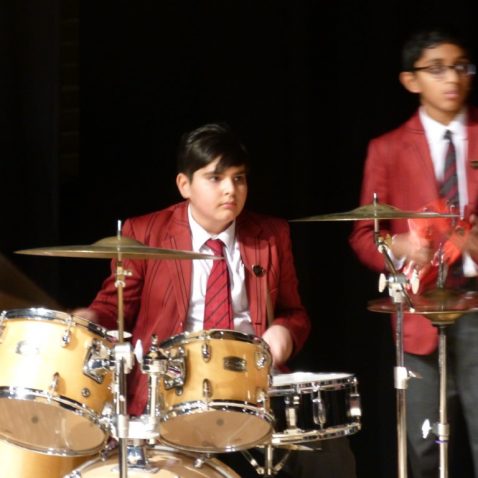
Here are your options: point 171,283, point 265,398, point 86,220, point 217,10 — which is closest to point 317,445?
point 265,398

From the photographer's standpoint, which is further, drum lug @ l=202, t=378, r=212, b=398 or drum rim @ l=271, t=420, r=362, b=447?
drum rim @ l=271, t=420, r=362, b=447

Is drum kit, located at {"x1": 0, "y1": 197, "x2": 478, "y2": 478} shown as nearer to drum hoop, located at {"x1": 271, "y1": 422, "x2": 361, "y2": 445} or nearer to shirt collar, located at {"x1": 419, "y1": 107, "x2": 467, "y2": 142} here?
drum hoop, located at {"x1": 271, "y1": 422, "x2": 361, "y2": 445}

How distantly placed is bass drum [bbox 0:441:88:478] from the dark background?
0.89m

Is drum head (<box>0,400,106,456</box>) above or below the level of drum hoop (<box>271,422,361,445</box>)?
above

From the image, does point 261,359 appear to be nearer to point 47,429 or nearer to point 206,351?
point 206,351

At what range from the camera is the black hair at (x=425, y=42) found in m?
3.77

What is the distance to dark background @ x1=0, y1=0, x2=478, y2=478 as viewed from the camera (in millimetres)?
4223

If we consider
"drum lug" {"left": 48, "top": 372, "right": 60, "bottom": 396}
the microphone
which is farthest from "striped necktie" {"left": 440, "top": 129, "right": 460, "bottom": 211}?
"drum lug" {"left": 48, "top": 372, "right": 60, "bottom": 396}

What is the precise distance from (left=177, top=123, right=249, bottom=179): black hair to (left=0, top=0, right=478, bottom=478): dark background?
48 centimetres

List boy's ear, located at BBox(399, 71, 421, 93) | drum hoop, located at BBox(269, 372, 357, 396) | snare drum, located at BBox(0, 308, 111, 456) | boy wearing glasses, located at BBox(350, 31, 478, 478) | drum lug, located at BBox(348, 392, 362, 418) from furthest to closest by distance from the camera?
boy's ear, located at BBox(399, 71, 421, 93)
boy wearing glasses, located at BBox(350, 31, 478, 478)
drum lug, located at BBox(348, 392, 362, 418)
drum hoop, located at BBox(269, 372, 357, 396)
snare drum, located at BBox(0, 308, 111, 456)

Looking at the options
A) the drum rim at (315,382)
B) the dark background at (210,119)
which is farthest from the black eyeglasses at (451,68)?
the drum rim at (315,382)

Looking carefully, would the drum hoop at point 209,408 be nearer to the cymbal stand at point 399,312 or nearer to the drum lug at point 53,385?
the drum lug at point 53,385

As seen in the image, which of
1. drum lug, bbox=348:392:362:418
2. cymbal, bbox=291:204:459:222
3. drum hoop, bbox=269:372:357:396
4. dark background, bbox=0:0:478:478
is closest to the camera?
cymbal, bbox=291:204:459:222

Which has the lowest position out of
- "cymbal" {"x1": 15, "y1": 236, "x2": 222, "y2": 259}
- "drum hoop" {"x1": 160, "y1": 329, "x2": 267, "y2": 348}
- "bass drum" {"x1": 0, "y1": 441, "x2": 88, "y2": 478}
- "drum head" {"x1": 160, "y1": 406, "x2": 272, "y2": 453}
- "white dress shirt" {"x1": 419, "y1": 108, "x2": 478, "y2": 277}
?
"bass drum" {"x1": 0, "y1": 441, "x2": 88, "y2": 478}
